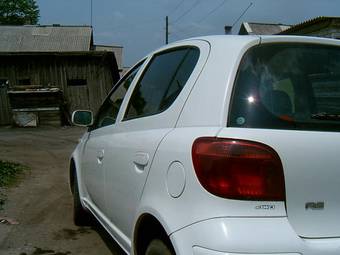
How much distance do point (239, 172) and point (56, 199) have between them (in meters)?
5.20

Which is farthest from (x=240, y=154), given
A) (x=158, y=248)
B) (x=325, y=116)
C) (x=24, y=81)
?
(x=24, y=81)

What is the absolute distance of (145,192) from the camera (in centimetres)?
298

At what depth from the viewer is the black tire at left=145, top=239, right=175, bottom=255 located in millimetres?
2625

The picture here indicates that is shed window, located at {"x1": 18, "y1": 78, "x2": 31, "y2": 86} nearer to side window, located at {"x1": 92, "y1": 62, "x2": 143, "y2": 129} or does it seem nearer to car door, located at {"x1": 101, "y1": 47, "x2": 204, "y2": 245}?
side window, located at {"x1": 92, "y1": 62, "x2": 143, "y2": 129}

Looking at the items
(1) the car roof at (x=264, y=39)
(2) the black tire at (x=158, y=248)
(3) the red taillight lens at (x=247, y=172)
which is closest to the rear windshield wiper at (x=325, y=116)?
(3) the red taillight lens at (x=247, y=172)

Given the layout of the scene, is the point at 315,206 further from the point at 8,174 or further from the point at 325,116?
the point at 8,174

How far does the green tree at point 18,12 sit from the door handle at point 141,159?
70.2 metres

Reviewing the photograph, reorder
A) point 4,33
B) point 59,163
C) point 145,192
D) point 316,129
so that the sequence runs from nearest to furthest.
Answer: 1. point 316,129
2. point 145,192
3. point 59,163
4. point 4,33

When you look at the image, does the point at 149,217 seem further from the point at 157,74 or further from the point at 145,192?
the point at 157,74

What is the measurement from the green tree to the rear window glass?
2784 inches

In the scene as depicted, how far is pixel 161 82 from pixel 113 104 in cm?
109

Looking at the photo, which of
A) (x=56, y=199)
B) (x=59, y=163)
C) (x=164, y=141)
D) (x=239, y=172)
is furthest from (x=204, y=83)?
A: (x=59, y=163)

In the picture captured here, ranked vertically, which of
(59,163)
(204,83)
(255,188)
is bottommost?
(59,163)

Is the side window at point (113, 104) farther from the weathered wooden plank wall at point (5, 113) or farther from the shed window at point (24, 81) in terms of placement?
the shed window at point (24, 81)
